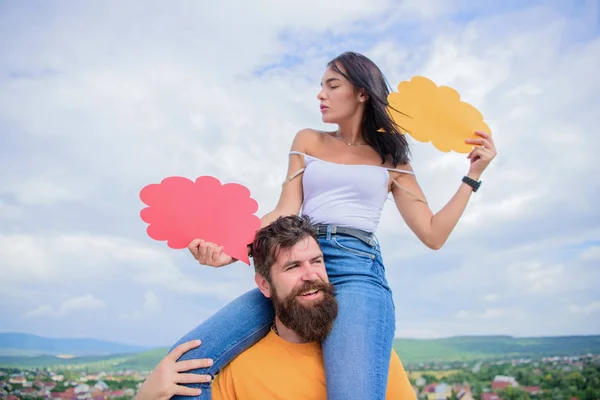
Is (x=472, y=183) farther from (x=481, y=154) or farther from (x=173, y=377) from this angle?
(x=173, y=377)

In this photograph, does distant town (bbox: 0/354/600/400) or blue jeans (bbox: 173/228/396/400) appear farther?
distant town (bbox: 0/354/600/400)

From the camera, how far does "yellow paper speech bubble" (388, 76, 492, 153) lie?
2742 millimetres

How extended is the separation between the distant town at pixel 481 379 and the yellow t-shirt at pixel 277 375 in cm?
780

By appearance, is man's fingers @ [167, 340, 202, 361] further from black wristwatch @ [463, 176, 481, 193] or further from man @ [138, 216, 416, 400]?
black wristwatch @ [463, 176, 481, 193]

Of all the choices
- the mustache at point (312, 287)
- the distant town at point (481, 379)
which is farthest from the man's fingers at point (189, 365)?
the distant town at point (481, 379)

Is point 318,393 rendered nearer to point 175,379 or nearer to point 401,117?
point 175,379

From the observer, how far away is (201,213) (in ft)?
8.50

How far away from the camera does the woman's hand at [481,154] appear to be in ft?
8.74

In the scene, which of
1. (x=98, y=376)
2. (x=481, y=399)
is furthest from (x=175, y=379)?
(x=481, y=399)

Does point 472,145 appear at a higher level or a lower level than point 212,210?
higher

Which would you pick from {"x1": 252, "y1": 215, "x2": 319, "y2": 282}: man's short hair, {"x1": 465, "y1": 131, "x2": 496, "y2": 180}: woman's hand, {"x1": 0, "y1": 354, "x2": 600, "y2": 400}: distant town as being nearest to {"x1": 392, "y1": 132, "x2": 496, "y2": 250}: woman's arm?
{"x1": 465, "y1": 131, "x2": 496, "y2": 180}: woman's hand

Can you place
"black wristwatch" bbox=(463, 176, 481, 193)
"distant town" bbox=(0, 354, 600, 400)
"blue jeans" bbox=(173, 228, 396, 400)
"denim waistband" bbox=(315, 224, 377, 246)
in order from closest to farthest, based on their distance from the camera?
1. "blue jeans" bbox=(173, 228, 396, 400)
2. "denim waistband" bbox=(315, 224, 377, 246)
3. "black wristwatch" bbox=(463, 176, 481, 193)
4. "distant town" bbox=(0, 354, 600, 400)

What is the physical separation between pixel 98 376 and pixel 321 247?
8631 millimetres

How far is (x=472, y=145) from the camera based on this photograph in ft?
8.95
